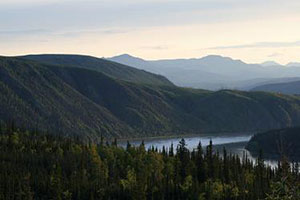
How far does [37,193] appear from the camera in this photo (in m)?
135

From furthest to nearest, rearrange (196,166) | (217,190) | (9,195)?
(196,166) → (217,190) → (9,195)

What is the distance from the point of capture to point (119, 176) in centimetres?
16588

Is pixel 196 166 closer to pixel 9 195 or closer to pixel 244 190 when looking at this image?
pixel 244 190

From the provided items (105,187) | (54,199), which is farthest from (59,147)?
(54,199)

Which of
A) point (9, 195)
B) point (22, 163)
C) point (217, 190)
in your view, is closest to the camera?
point (9, 195)

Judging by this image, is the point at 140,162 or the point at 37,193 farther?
the point at 140,162

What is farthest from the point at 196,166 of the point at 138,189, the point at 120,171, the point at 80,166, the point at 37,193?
the point at 37,193

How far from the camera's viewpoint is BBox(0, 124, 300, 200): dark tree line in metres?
135

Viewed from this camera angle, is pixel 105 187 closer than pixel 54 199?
No

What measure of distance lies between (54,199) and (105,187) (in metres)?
19.8

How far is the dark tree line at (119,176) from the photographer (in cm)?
13538

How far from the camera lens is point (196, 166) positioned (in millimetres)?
179125

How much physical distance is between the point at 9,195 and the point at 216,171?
2869 inches

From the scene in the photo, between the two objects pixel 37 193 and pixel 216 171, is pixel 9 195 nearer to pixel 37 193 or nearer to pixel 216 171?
pixel 37 193
